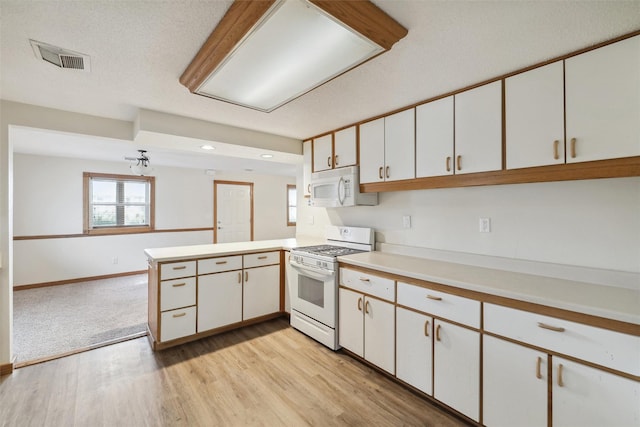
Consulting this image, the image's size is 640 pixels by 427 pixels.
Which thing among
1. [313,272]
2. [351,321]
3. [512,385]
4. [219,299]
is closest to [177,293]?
[219,299]

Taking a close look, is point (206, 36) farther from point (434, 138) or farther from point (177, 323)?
point (177, 323)

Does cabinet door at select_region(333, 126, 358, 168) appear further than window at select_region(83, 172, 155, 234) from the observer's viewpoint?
No

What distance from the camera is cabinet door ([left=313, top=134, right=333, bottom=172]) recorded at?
3174mm

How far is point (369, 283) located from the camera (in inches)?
90.3

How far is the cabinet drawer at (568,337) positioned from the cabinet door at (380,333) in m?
0.71

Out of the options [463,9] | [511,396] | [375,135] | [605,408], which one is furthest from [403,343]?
[463,9]

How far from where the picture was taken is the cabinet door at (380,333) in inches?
84.0

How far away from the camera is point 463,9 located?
1247mm

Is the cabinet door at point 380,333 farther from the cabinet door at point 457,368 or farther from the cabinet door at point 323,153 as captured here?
the cabinet door at point 323,153

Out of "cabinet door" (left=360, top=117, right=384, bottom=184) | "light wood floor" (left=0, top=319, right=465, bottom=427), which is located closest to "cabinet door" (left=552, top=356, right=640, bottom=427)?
"light wood floor" (left=0, top=319, right=465, bottom=427)

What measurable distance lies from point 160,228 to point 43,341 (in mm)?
3145

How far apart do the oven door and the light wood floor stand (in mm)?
336

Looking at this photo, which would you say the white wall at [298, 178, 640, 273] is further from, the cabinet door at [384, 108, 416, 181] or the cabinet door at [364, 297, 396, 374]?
the cabinet door at [364, 297, 396, 374]

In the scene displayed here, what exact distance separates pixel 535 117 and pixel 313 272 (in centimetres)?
212
